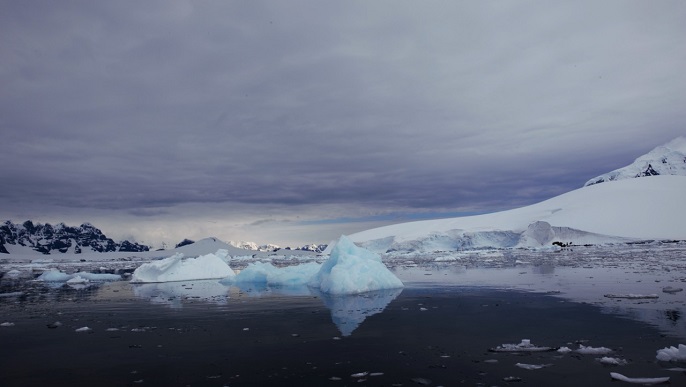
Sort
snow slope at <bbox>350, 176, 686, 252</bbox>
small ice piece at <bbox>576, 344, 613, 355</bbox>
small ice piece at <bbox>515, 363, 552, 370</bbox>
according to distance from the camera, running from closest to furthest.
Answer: small ice piece at <bbox>515, 363, 552, 370</bbox> < small ice piece at <bbox>576, 344, 613, 355</bbox> < snow slope at <bbox>350, 176, 686, 252</bbox>

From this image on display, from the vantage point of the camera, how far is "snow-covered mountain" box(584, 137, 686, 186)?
113125 mm

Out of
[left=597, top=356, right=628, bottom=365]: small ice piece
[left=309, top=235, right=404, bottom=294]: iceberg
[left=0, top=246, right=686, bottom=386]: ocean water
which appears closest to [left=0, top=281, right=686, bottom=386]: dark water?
[left=0, top=246, right=686, bottom=386]: ocean water

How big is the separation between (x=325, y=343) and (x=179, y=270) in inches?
742

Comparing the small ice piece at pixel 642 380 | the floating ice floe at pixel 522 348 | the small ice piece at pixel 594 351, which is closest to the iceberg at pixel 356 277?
the floating ice floe at pixel 522 348

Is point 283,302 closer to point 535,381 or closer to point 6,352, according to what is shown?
point 6,352

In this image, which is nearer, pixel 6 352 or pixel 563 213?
pixel 6 352

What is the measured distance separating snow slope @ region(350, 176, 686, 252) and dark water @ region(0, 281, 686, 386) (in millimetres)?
55606

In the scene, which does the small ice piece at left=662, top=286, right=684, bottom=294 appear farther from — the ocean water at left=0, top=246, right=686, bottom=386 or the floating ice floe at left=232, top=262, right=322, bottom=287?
the floating ice floe at left=232, top=262, right=322, bottom=287

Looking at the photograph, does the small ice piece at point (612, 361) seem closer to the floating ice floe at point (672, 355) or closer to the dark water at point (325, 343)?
the dark water at point (325, 343)

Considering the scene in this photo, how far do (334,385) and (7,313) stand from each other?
10795 mm

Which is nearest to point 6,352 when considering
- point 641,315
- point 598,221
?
point 641,315

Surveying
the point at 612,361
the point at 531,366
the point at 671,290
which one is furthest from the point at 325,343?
the point at 671,290

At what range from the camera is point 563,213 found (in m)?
69.0

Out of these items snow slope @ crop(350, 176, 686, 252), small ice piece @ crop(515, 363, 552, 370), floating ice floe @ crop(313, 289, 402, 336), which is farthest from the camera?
snow slope @ crop(350, 176, 686, 252)
